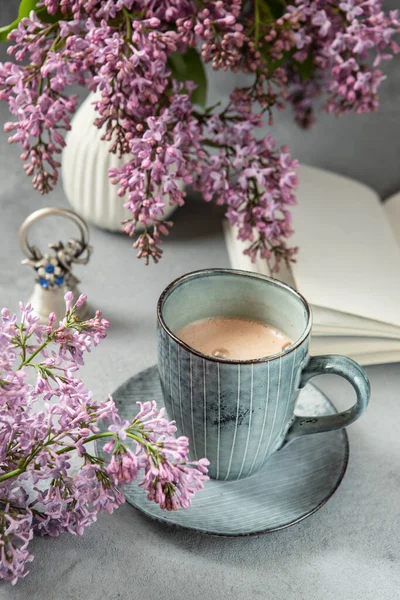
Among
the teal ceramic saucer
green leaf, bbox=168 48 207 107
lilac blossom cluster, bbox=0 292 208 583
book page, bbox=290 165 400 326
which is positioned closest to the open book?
book page, bbox=290 165 400 326

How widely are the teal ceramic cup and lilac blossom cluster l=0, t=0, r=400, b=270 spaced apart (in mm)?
92

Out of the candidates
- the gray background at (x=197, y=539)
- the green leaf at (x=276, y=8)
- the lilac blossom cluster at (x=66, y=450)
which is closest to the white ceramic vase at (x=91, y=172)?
the gray background at (x=197, y=539)

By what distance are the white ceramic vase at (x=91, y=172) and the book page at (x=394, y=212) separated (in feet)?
1.21

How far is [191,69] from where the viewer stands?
0.97 m

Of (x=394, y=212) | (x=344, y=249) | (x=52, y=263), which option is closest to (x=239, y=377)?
(x=52, y=263)

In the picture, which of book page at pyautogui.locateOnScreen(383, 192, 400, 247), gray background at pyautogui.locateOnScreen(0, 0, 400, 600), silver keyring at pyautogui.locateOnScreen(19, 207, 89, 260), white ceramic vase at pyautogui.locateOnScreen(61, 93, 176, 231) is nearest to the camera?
gray background at pyautogui.locateOnScreen(0, 0, 400, 600)

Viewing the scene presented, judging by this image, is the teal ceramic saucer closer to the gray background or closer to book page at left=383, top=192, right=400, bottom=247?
the gray background

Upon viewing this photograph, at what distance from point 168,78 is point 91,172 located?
231mm

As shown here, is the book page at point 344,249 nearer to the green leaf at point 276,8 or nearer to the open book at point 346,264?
the open book at point 346,264

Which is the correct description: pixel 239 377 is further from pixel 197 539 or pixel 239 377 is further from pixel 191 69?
pixel 191 69

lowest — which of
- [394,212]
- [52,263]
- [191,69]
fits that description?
[394,212]

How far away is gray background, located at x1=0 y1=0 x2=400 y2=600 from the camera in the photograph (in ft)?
2.21

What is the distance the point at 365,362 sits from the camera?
3.06 feet

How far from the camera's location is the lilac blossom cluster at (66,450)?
57 centimetres
